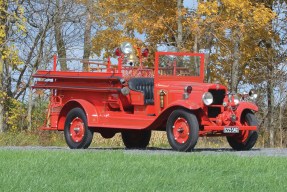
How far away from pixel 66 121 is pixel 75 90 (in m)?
0.81

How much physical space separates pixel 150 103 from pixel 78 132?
1.81 meters

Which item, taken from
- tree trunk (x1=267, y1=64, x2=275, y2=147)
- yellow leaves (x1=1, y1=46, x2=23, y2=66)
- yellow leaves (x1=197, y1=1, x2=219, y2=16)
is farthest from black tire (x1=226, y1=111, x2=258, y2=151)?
tree trunk (x1=267, y1=64, x2=275, y2=147)

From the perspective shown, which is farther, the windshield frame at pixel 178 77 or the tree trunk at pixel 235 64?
the tree trunk at pixel 235 64

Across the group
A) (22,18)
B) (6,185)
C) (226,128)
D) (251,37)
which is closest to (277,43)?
(251,37)

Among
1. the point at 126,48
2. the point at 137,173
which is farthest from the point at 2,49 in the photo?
the point at 137,173

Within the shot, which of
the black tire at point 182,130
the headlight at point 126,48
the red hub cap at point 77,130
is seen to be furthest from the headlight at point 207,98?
the red hub cap at point 77,130

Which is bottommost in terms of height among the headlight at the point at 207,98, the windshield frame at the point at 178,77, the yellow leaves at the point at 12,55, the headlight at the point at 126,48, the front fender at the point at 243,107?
the front fender at the point at 243,107

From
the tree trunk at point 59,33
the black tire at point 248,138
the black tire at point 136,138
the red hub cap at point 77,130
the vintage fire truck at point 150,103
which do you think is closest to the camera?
the vintage fire truck at point 150,103

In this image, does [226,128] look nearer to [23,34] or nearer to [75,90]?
[75,90]

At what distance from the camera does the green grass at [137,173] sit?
957 cm

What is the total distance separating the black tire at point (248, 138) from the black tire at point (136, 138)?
2.68 m

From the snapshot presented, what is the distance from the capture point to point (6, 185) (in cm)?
955

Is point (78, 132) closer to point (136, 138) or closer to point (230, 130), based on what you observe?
point (136, 138)

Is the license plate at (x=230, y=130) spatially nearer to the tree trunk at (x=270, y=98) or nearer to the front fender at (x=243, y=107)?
the front fender at (x=243, y=107)
